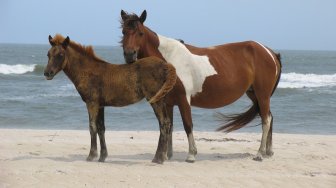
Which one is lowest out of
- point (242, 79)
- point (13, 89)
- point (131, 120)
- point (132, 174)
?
point (13, 89)

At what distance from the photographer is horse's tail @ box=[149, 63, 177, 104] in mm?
6285

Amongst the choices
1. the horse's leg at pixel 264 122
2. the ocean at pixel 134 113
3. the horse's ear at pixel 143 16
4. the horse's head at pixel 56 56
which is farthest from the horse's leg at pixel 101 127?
the ocean at pixel 134 113

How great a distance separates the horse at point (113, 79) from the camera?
252 inches

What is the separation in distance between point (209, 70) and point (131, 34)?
3.84 ft

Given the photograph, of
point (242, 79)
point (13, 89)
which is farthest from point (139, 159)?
point (13, 89)

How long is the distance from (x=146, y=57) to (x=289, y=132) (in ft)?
20.4

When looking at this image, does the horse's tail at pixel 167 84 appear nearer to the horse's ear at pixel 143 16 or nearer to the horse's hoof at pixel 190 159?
the horse's ear at pixel 143 16

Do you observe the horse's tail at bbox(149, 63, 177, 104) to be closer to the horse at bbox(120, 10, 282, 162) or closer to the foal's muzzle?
the horse at bbox(120, 10, 282, 162)

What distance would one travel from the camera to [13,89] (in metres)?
22.7

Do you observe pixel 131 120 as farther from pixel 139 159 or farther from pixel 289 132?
pixel 139 159

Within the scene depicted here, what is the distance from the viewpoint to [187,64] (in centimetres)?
680

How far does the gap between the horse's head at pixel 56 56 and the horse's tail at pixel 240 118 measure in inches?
99.9

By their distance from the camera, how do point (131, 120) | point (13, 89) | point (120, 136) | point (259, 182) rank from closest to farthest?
point (259, 182)
point (120, 136)
point (131, 120)
point (13, 89)

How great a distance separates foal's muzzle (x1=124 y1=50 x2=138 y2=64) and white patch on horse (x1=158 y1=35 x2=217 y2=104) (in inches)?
18.6
